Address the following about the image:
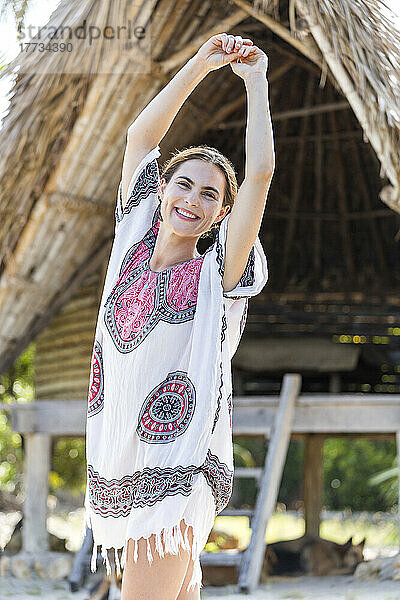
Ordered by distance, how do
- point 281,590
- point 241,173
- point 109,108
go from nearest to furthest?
1. point 281,590
2. point 109,108
3. point 241,173

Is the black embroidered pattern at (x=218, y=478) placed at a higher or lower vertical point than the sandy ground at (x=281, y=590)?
higher

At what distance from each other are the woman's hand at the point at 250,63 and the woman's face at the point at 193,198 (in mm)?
200

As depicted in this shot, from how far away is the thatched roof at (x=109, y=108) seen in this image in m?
3.36

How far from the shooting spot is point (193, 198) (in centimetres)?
179

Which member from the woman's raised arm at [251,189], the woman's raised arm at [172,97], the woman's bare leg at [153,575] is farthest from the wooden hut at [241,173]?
the woman's bare leg at [153,575]

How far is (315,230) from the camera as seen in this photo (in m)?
7.46

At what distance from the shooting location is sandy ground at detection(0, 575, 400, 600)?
3811 mm

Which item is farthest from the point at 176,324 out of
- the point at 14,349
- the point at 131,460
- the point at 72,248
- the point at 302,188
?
the point at 302,188

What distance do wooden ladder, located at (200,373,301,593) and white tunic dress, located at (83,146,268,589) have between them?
218 centimetres

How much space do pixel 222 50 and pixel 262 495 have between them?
273 cm

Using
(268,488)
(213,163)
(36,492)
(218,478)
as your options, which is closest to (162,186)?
(213,163)

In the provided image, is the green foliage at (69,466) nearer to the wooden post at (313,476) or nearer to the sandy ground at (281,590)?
the wooden post at (313,476)

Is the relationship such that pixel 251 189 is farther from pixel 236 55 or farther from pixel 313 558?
pixel 313 558

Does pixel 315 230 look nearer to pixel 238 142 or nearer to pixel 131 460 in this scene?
pixel 238 142
